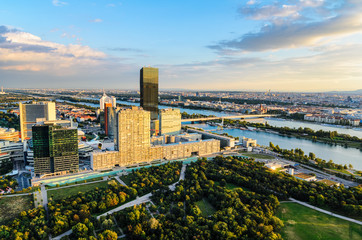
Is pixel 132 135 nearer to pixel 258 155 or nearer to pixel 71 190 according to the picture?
pixel 71 190

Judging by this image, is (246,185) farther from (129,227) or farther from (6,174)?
(6,174)

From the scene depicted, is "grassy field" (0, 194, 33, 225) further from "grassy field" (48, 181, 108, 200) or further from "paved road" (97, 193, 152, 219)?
"paved road" (97, 193, 152, 219)

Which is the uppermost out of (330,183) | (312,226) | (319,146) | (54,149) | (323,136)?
(54,149)

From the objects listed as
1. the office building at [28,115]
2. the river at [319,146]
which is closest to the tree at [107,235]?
the office building at [28,115]

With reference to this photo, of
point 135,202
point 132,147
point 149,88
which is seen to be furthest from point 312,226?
point 149,88

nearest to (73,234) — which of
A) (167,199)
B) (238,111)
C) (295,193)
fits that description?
(167,199)

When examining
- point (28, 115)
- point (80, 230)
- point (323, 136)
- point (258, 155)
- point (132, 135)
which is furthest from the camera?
point (323, 136)

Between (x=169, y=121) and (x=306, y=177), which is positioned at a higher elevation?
(x=169, y=121)
